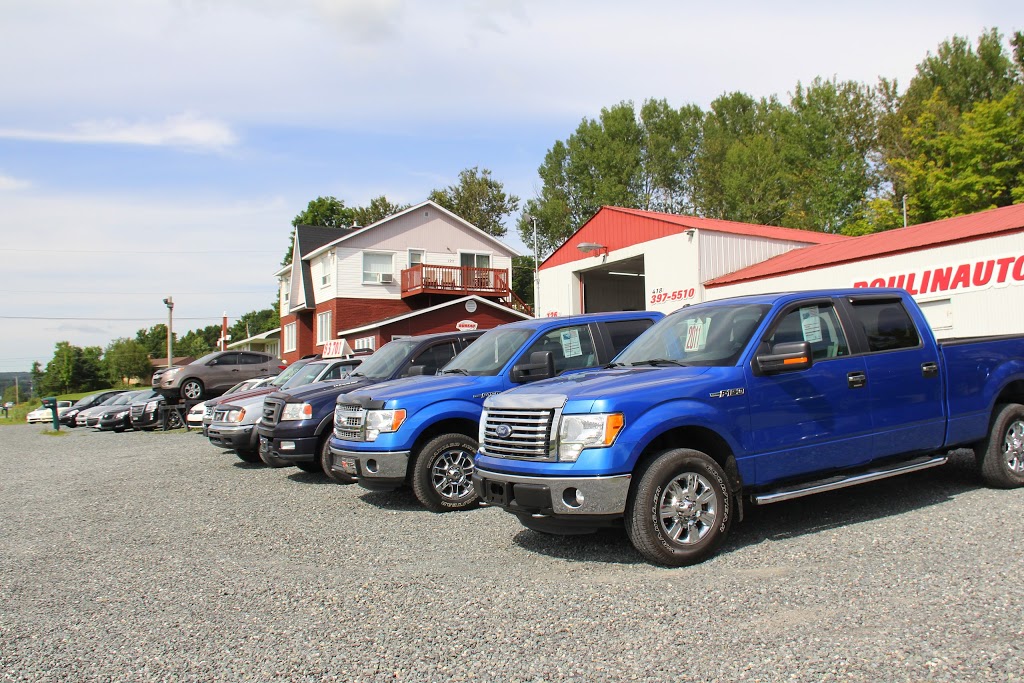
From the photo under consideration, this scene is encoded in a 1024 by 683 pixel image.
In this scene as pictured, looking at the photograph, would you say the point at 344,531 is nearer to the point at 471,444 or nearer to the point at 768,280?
the point at 471,444

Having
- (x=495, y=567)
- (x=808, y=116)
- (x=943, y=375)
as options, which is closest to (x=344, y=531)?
(x=495, y=567)

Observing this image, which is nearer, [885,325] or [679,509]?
[679,509]

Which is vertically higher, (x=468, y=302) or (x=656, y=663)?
(x=468, y=302)

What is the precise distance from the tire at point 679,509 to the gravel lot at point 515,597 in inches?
6.7

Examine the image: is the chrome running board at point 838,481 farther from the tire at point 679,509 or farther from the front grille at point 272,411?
the front grille at point 272,411

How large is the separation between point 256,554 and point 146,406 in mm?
20007

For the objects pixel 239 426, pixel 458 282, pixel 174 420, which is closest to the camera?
pixel 239 426

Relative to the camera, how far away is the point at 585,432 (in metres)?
5.57

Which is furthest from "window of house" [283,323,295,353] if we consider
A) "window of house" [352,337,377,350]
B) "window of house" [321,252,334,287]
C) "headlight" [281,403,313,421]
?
"headlight" [281,403,313,421]

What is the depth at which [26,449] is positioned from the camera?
1986cm

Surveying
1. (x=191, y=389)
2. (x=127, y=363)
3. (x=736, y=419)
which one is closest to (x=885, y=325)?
(x=736, y=419)

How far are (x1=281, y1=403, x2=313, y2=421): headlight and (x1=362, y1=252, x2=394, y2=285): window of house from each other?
30.7 metres

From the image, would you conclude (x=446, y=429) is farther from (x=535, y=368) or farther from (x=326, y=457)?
(x=326, y=457)

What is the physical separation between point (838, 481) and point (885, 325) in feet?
5.28
